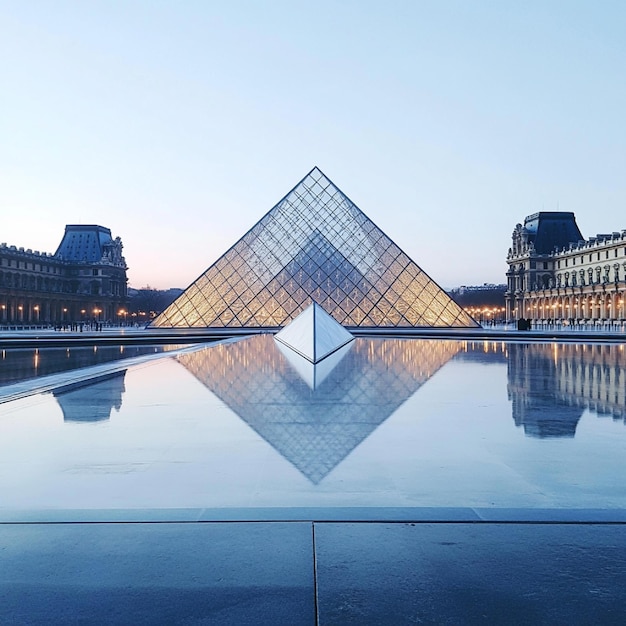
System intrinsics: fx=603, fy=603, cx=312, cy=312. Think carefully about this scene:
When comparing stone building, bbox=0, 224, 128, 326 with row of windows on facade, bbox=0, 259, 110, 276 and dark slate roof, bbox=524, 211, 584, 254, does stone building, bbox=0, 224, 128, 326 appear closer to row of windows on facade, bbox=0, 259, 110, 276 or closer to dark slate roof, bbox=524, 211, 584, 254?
row of windows on facade, bbox=0, 259, 110, 276

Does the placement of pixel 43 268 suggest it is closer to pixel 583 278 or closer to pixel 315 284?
pixel 315 284

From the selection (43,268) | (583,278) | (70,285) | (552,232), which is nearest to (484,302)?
(552,232)

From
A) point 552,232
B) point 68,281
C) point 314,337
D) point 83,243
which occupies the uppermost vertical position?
point 83,243

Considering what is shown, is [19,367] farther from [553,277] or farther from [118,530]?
[553,277]

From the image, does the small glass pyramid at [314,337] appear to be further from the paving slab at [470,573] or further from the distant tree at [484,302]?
the distant tree at [484,302]

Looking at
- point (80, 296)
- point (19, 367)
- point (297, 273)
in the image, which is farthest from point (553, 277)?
point (19, 367)

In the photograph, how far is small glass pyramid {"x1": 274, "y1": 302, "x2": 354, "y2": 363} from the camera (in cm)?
1661

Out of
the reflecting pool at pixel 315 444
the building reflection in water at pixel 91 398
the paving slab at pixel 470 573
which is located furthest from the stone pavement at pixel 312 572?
the building reflection in water at pixel 91 398

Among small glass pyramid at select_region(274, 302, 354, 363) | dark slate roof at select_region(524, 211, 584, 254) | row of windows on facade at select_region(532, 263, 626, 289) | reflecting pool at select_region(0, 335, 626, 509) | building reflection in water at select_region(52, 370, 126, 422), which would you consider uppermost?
dark slate roof at select_region(524, 211, 584, 254)

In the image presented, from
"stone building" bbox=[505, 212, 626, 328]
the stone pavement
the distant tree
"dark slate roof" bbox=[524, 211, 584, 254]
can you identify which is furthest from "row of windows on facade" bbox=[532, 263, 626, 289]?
the stone pavement

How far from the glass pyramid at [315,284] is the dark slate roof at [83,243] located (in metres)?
61.7

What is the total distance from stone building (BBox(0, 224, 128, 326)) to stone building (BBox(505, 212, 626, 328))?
60.7 meters

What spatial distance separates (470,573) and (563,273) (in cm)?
8887

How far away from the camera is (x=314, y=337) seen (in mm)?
17000
